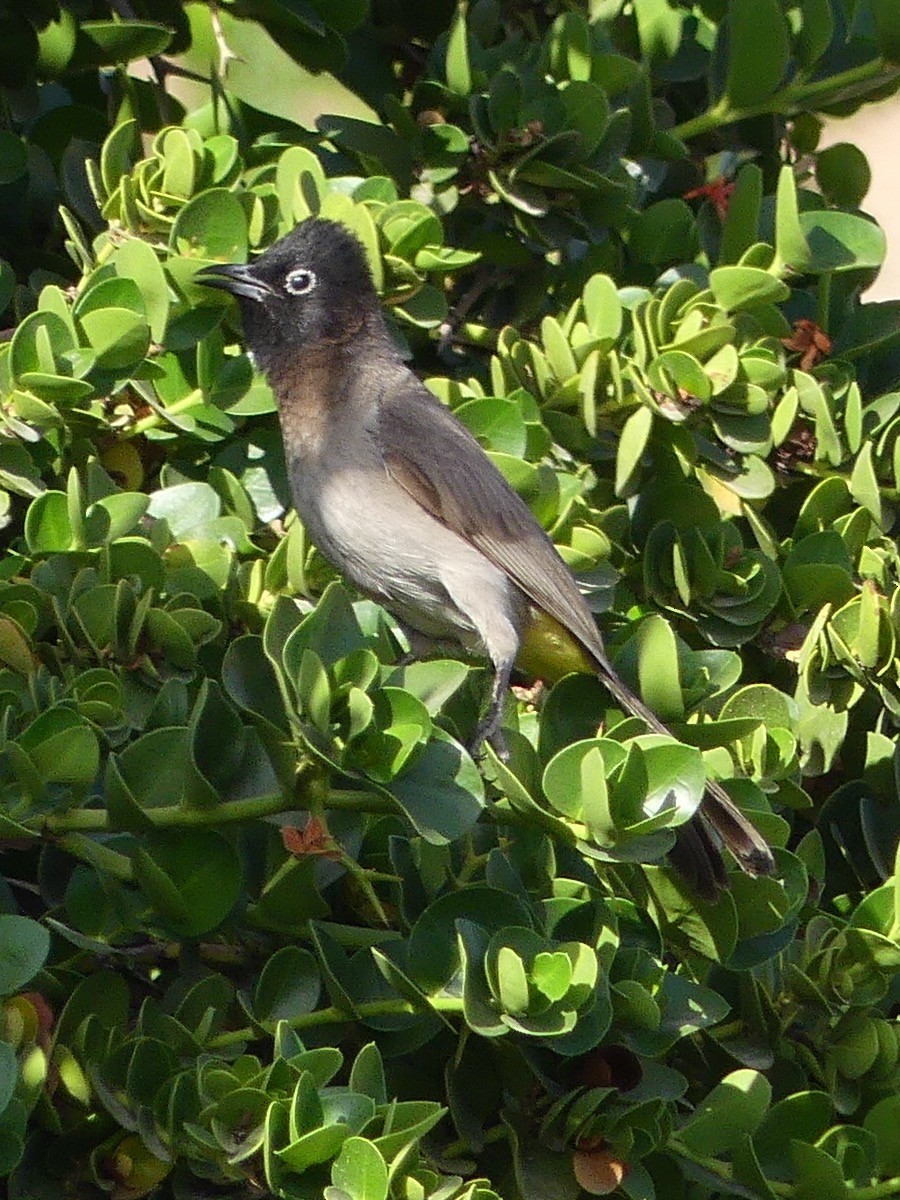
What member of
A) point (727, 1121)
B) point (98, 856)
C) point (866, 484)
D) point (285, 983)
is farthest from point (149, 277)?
point (727, 1121)

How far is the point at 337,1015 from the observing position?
1.93 m

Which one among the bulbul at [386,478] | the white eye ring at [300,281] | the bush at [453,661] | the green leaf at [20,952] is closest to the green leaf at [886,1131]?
the bush at [453,661]

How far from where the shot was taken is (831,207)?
3.11m

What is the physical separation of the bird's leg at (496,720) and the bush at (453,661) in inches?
1.2

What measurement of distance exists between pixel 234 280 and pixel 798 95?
1106 millimetres

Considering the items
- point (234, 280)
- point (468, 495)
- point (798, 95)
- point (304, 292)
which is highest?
point (798, 95)

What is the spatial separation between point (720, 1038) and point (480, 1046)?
348mm

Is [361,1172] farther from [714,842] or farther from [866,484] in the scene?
[866,484]

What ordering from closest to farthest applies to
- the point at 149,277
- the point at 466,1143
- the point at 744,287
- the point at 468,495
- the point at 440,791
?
the point at 440,791
the point at 466,1143
the point at 149,277
the point at 744,287
the point at 468,495

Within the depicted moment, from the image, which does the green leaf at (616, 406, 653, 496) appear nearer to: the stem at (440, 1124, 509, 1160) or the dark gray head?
the dark gray head

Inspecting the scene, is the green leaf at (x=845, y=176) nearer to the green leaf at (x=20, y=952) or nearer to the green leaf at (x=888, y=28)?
the green leaf at (x=888, y=28)

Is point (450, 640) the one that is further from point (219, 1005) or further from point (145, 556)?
point (219, 1005)

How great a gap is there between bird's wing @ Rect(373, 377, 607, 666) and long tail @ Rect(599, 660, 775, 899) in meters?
0.47

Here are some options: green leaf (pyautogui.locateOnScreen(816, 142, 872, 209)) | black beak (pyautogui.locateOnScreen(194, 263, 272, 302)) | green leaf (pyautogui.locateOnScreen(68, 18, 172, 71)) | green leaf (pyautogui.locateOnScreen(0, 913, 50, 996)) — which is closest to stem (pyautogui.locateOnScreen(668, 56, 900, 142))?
green leaf (pyautogui.locateOnScreen(816, 142, 872, 209))
